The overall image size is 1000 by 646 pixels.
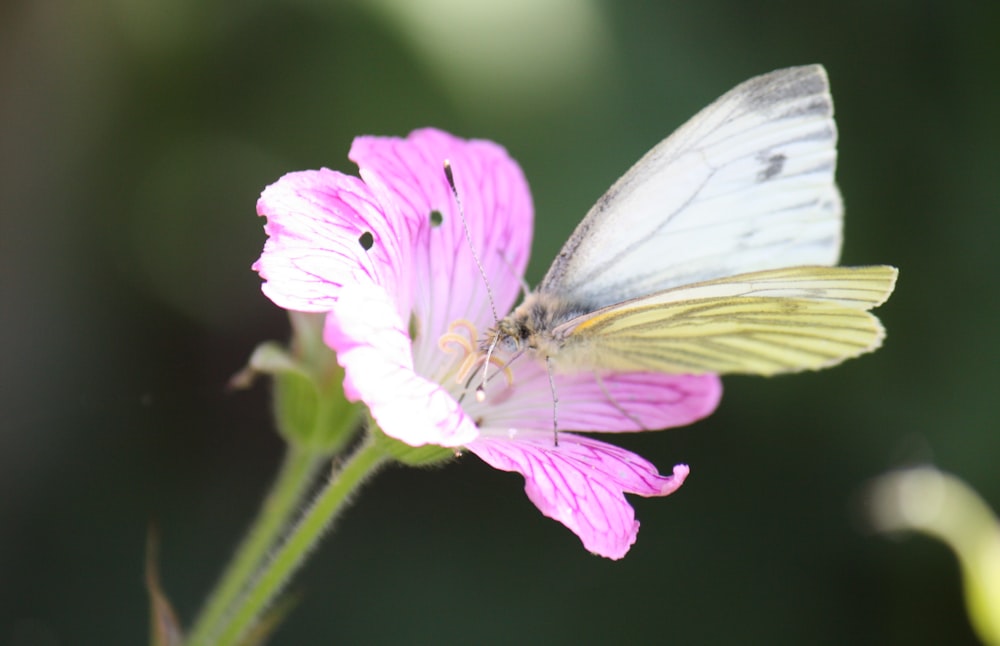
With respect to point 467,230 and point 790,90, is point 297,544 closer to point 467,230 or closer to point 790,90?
point 467,230

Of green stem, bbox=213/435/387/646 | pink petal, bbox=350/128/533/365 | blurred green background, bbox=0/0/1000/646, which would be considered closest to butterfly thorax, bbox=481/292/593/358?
pink petal, bbox=350/128/533/365

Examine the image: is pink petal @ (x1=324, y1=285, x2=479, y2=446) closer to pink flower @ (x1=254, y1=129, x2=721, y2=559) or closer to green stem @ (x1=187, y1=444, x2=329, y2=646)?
pink flower @ (x1=254, y1=129, x2=721, y2=559)

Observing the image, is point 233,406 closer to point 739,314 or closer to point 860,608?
point 739,314

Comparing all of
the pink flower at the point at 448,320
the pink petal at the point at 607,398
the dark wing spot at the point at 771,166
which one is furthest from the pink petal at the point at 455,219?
the dark wing spot at the point at 771,166

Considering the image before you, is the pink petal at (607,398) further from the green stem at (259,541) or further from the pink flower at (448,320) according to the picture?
the green stem at (259,541)

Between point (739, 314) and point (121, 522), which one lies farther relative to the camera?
point (121, 522)

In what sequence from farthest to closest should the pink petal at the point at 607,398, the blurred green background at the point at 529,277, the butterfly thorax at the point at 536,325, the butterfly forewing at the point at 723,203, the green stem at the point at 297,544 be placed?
the blurred green background at the point at 529,277 < the pink petal at the point at 607,398 < the butterfly thorax at the point at 536,325 < the butterfly forewing at the point at 723,203 < the green stem at the point at 297,544

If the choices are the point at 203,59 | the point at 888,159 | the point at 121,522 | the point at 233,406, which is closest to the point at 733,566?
the point at 888,159
